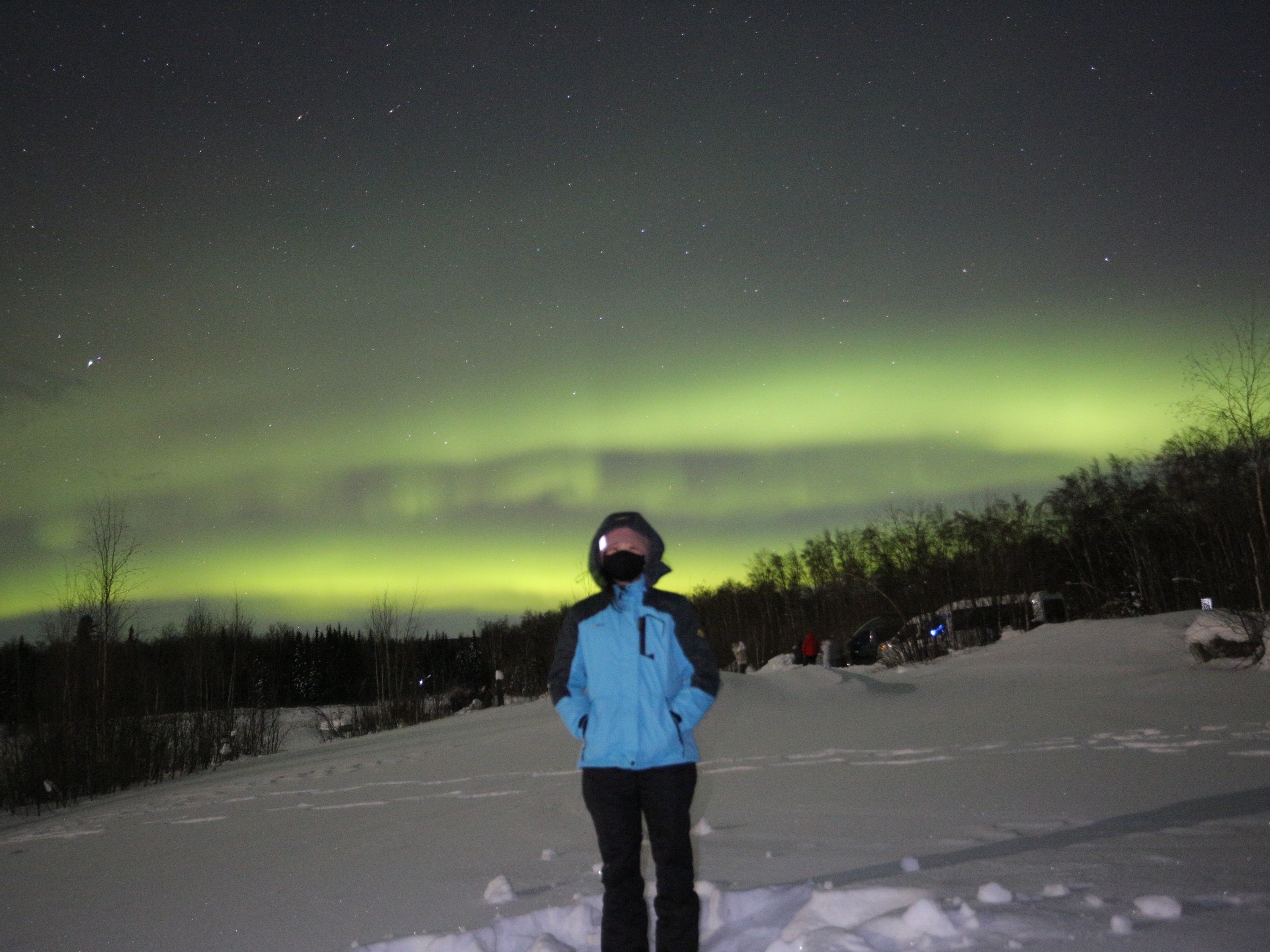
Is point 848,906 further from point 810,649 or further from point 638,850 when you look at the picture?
point 810,649

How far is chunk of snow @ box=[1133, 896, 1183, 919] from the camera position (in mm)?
3242

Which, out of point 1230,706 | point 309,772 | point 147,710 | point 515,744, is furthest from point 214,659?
point 1230,706

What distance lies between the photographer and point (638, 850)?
132 inches

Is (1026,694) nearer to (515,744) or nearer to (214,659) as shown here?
(515,744)

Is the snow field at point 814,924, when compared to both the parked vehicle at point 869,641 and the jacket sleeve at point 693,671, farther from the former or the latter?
the parked vehicle at point 869,641

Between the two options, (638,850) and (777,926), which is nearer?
(638,850)

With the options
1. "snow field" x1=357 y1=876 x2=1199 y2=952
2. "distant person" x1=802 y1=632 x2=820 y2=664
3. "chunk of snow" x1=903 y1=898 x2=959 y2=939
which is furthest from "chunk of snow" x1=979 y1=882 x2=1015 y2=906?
"distant person" x1=802 y1=632 x2=820 y2=664

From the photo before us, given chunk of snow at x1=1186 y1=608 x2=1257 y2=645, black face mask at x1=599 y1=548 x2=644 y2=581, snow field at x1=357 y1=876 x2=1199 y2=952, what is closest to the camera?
snow field at x1=357 y1=876 x2=1199 y2=952

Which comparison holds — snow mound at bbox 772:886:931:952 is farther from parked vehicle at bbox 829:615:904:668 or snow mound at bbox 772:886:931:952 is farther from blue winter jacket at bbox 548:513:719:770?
parked vehicle at bbox 829:615:904:668

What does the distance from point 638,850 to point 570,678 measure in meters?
0.68

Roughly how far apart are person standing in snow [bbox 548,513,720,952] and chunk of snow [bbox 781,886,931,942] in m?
0.55

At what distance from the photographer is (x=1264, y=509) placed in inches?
680

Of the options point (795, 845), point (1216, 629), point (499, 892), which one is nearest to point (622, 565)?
point (499, 892)

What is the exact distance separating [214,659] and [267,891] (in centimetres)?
2311
